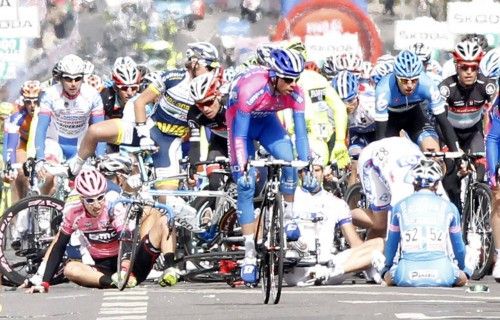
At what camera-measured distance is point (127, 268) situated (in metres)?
19.1

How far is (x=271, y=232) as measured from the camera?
56.8 feet

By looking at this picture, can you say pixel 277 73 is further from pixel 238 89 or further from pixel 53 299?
pixel 53 299

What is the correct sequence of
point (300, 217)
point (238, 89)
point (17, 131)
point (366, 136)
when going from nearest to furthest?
point (238, 89) → point (300, 217) → point (366, 136) → point (17, 131)

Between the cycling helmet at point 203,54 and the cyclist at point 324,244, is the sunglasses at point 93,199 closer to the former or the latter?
the cyclist at point 324,244

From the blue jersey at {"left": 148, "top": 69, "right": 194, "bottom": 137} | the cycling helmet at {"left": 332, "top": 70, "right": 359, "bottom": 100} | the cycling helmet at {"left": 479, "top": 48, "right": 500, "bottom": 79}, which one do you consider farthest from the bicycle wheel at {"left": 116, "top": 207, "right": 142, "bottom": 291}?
the cycling helmet at {"left": 332, "top": 70, "right": 359, "bottom": 100}

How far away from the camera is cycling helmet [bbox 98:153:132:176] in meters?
20.1

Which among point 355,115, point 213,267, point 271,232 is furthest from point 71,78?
point 271,232

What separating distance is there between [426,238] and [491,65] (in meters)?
4.97

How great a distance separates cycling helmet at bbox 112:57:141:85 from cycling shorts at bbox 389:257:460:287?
5.89 metres

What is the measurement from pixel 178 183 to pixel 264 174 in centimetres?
154

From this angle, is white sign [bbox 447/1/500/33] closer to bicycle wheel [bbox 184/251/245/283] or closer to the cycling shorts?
bicycle wheel [bbox 184/251/245/283]

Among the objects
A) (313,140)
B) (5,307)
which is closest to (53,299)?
(5,307)

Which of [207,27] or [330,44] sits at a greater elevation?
[207,27]

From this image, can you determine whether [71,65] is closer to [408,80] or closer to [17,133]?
[408,80]
